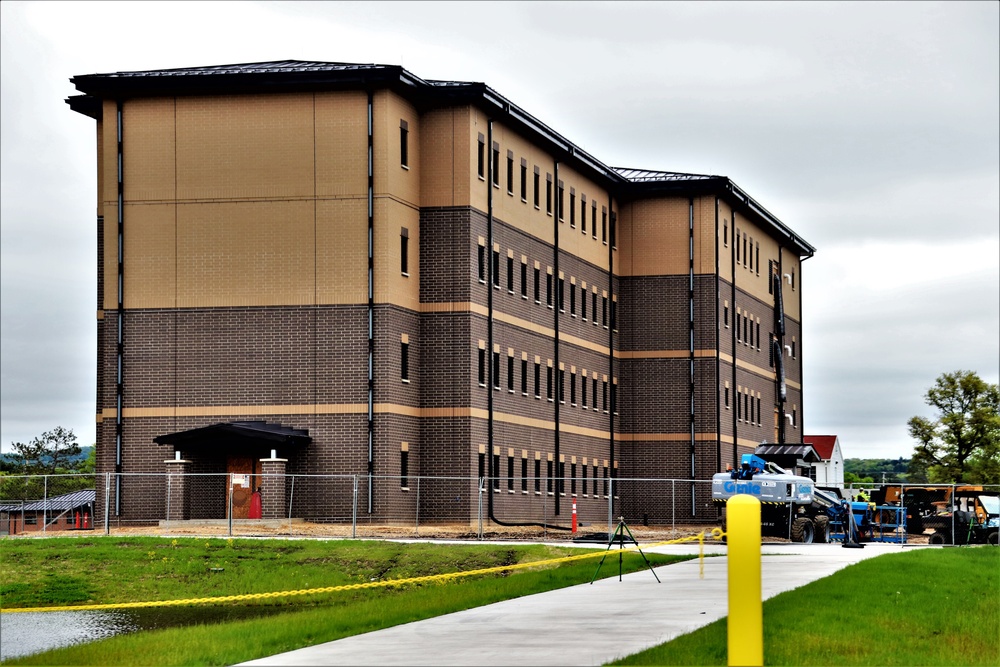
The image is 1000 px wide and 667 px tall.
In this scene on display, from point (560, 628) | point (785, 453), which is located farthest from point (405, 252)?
point (560, 628)

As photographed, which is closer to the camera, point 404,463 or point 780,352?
point 404,463

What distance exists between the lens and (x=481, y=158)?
2327 inches

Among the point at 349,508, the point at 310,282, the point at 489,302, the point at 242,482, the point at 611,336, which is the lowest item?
the point at 349,508

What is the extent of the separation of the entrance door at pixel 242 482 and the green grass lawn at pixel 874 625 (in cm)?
2551

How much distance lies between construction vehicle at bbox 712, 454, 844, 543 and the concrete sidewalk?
21238 millimetres

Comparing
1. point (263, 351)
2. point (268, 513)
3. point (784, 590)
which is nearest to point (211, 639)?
point (784, 590)

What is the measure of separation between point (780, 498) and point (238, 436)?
56.5 ft

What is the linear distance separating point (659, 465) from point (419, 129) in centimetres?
2513

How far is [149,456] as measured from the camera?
54.6 m

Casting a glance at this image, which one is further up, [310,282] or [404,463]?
[310,282]

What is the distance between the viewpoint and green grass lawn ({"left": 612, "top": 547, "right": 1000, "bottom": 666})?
18.0 m

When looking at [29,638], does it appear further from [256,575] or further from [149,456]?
[149,456]

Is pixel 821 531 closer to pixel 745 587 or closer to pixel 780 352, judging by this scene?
pixel 780 352

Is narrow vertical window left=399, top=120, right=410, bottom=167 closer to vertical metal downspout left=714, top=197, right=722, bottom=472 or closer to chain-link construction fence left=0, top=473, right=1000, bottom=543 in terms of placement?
chain-link construction fence left=0, top=473, right=1000, bottom=543
